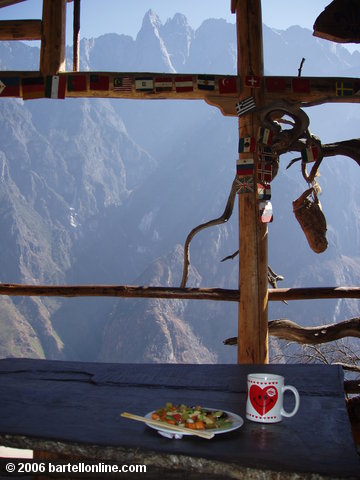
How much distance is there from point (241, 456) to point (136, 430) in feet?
0.84

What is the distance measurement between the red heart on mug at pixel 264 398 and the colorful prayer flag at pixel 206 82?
11.8 ft

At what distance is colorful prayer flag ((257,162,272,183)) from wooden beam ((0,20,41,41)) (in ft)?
6.33

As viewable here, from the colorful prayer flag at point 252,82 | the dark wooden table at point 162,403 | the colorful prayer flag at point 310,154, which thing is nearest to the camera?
the dark wooden table at point 162,403

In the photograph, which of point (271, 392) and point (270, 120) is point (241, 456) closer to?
point (271, 392)

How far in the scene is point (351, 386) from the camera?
10.7 feet

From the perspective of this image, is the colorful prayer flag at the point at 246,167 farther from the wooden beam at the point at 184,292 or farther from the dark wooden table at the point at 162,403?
the dark wooden table at the point at 162,403

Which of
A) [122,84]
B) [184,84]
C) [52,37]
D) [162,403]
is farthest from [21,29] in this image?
[162,403]

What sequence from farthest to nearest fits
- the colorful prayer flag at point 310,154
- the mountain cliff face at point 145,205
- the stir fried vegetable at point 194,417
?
the mountain cliff face at point 145,205 → the colorful prayer flag at point 310,154 → the stir fried vegetable at point 194,417

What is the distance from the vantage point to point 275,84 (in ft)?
15.4

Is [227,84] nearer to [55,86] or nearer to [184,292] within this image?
[55,86]

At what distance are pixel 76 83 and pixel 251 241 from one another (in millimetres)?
1718

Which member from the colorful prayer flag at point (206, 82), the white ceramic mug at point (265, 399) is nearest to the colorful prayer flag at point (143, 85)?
the colorful prayer flag at point (206, 82)

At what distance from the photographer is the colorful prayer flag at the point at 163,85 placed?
466 centimetres

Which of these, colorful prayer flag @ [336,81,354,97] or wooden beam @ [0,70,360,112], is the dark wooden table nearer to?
wooden beam @ [0,70,360,112]
